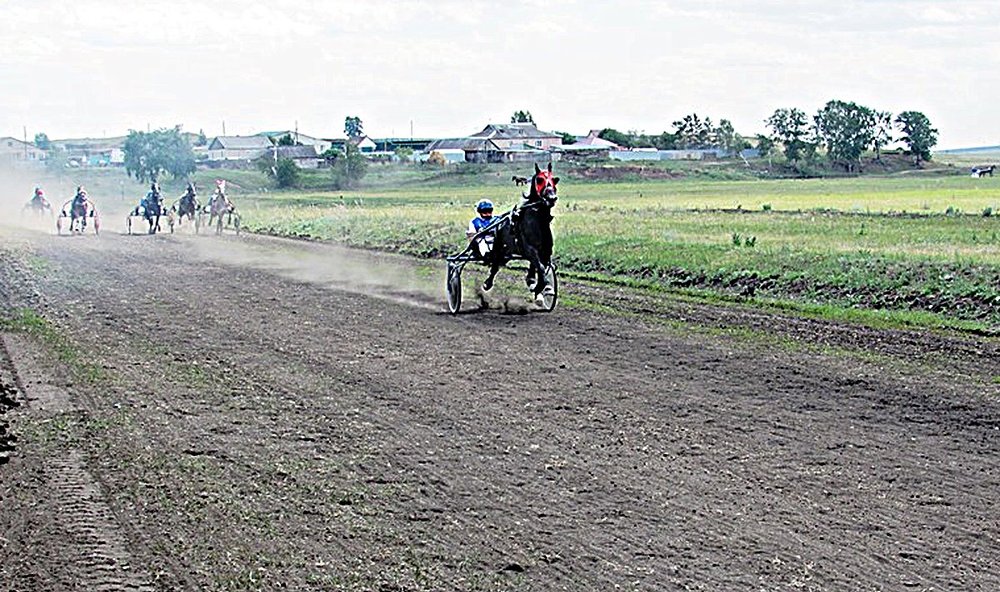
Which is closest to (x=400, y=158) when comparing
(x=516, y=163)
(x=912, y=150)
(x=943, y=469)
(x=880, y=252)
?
(x=516, y=163)

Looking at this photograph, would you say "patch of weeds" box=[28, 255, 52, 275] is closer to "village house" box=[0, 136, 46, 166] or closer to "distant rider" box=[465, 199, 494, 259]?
"distant rider" box=[465, 199, 494, 259]

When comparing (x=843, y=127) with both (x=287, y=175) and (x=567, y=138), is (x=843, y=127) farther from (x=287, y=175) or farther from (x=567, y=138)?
(x=287, y=175)

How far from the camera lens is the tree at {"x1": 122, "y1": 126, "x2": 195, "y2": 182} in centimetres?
10112

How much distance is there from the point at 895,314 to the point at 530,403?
8.42m

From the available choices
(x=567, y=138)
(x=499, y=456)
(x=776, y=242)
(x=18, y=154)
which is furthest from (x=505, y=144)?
(x=499, y=456)

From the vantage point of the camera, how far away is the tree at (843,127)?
129 m

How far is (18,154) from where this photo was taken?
12100 cm

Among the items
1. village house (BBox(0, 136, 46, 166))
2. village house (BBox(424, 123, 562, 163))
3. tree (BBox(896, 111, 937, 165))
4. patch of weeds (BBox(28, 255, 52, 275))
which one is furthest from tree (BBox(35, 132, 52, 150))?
patch of weeds (BBox(28, 255, 52, 275))

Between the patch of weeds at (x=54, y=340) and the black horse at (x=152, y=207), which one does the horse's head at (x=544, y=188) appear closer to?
the patch of weeds at (x=54, y=340)

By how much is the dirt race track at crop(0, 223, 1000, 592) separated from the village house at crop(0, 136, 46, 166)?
92947 millimetres

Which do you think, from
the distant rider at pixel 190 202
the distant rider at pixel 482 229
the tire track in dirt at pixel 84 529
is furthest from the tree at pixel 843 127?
the tire track in dirt at pixel 84 529

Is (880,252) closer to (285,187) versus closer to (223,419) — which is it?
(223,419)

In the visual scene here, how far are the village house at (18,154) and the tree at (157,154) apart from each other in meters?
9.32

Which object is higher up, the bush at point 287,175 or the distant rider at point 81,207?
the distant rider at point 81,207
